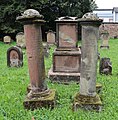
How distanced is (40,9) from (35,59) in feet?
53.9

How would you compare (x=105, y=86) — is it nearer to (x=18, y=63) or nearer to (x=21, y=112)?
(x=21, y=112)

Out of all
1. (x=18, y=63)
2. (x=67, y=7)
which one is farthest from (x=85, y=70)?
(x=67, y=7)

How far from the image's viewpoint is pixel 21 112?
421cm

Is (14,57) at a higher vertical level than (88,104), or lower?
higher

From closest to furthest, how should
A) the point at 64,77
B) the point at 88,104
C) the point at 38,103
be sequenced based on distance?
the point at 88,104
the point at 38,103
the point at 64,77

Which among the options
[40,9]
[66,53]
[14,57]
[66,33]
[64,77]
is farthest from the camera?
[40,9]

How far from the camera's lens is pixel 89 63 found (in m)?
4.23

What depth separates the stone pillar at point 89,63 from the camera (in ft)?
13.6

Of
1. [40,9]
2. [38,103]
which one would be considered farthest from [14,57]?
[40,9]

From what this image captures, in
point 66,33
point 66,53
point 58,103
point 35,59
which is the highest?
point 66,33

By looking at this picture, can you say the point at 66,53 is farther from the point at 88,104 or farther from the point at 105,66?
the point at 88,104

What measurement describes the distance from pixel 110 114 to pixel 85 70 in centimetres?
88

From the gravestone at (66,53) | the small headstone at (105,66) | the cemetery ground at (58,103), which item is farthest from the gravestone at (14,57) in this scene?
the small headstone at (105,66)

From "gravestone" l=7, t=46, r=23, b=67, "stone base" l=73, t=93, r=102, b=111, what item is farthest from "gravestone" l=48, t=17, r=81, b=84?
"gravestone" l=7, t=46, r=23, b=67
